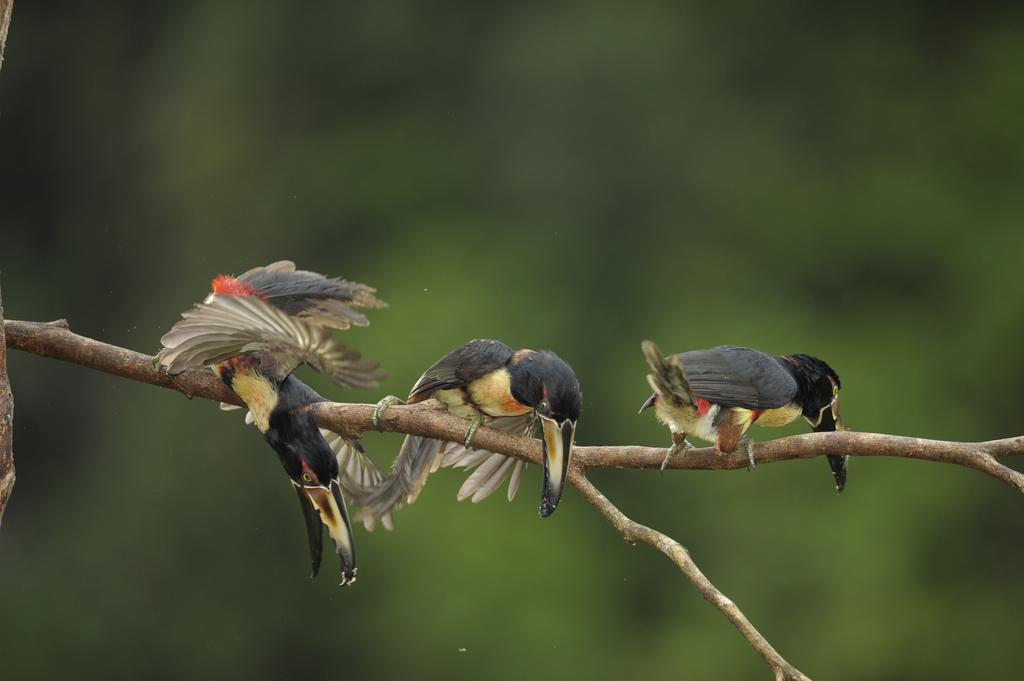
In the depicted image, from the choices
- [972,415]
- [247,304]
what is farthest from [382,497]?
[972,415]

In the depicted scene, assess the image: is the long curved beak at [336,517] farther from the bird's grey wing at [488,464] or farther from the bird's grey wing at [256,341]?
the bird's grey wing at [488,464]

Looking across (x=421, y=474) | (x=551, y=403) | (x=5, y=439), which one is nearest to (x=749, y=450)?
(x=551, y=403)

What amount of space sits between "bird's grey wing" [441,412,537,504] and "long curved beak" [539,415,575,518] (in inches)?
18.0

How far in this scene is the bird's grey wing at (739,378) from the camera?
3164mm

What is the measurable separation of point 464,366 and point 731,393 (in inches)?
25.2

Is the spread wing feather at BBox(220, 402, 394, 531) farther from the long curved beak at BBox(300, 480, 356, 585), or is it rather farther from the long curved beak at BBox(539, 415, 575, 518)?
the long curved beak at BBox(539, 415, 575, 518)

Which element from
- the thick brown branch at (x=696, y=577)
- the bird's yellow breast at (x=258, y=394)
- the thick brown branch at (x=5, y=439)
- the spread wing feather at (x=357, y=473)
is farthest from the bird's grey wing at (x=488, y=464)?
the thick brown branch at (x=5, y=439)

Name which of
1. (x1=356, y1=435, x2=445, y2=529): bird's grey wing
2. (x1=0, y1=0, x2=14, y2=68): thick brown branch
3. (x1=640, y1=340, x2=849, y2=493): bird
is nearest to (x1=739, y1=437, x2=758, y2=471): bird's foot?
(x1=640, y1=340, x2=849, y2=493): bird

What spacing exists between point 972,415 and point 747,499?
131 centimetres

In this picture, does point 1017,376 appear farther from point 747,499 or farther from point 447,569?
point 447,569

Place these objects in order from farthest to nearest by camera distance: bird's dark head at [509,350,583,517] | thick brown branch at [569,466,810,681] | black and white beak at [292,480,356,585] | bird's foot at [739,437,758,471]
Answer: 1. bird's foot at [739,437,758,471]
2. black and white beak at [292,480,356,585]
3. bird's dark head at [509,350,583,517]
4. thick brown branch at [569,466,810,681]

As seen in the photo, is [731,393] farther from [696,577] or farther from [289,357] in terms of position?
[289,357]

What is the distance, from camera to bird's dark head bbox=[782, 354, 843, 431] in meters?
3.40

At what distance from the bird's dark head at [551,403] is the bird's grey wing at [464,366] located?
0.21ft
